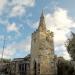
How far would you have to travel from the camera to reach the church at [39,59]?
1866 inches

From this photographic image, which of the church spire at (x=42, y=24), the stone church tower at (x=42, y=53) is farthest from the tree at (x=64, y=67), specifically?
the church spire at (x=42, y=24)

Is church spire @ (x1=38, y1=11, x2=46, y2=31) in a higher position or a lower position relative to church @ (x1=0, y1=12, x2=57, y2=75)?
higher

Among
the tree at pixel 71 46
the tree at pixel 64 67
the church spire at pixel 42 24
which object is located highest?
the church spire at pixel 42 24

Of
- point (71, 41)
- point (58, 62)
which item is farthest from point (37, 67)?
point (71, 41)

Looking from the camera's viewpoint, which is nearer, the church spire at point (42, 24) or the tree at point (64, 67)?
the tree at point (64, 67)

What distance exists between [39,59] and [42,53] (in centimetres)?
157

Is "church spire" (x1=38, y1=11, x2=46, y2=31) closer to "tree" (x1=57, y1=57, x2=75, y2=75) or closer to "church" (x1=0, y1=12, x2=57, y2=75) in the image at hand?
"church" (x1=0, y1=12, x2=57, y2=75)

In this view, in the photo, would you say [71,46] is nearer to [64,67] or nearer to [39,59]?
[64,67]

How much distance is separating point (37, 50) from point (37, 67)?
13.1 feet

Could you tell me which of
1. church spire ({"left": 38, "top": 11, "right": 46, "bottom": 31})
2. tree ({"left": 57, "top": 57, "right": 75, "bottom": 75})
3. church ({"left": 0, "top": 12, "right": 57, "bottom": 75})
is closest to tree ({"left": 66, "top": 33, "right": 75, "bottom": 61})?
tree ({"left": 57, "top": 57, "right": 75, "bottom": 75})

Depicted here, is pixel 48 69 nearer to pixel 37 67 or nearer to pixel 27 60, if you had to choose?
pixel 37 67

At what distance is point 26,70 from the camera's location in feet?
167

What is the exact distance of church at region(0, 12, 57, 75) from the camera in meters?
47.4

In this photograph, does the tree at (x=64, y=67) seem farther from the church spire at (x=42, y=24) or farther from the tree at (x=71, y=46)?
the church spire at (x=42, y=24)
